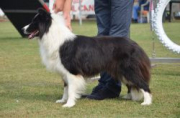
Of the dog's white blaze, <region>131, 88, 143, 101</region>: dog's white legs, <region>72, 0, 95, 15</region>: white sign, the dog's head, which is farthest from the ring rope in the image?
<region>72, 0, 95, 15</region>: white sign

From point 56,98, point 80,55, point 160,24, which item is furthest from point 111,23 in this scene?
point 160,24

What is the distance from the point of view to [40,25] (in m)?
4.63

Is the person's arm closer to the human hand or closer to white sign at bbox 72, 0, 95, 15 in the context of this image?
the human hand

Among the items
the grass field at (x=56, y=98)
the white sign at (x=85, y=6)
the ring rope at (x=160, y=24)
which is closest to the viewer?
the grass field at (x=56, y=98)

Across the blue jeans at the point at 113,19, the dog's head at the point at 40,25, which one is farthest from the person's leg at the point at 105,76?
the dog's head at the point at 40,25

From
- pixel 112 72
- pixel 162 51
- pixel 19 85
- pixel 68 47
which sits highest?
pixel 68 47

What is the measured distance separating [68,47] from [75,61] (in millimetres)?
186

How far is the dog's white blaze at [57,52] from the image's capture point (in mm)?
4664

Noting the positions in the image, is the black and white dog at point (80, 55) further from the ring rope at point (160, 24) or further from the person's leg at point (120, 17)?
the ring rope at point (160, 24)

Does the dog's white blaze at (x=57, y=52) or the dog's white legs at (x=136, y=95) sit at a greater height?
the dog's white blaze at (x=57, y=52)

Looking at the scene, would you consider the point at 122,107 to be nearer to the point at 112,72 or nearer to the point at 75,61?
the point at 112,72

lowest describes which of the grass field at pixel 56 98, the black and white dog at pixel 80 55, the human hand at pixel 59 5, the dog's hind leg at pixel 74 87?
the grass field at pixel 56 98

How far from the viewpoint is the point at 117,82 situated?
16.9ft

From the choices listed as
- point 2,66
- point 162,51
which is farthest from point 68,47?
point 162,51
